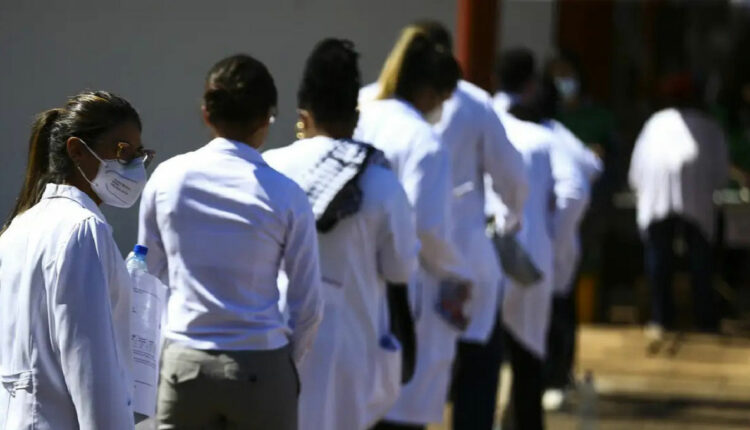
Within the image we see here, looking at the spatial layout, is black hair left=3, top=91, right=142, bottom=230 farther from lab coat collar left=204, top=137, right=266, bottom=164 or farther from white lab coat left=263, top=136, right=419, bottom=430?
white lab coat left=263, top=136, right=419, bottom=430

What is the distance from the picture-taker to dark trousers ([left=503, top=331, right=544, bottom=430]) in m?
7.76

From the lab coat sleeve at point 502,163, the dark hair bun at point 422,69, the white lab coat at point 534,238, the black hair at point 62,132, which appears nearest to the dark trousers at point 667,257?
the white lab coat at point 534,238

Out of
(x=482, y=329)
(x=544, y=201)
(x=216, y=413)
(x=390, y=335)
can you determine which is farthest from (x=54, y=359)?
(x=544, y=201)

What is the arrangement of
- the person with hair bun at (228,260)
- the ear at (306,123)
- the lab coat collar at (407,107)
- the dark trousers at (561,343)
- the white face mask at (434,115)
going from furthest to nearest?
1. the dark trousers at (561,343)
2. the white face mask at (434,115)
3. the lab coat collar at (407,107)
4. the ear at (306,123)
5. the person with hair bun at (228,260)

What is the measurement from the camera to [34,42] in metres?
4.13

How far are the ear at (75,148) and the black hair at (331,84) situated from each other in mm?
1710

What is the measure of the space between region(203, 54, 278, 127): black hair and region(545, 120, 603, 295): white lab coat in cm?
421

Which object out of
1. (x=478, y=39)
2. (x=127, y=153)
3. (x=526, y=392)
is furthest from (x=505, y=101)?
(x=127, y=153)

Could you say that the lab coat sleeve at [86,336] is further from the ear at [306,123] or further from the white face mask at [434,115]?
the white face mask at [434,115]

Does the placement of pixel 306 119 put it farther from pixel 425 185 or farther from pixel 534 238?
pixel 534 238

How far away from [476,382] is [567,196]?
79.5 inches

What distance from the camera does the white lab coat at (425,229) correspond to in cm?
577

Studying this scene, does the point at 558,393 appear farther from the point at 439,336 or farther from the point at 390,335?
the point at 390,335

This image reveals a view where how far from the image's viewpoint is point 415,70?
19.6ft
